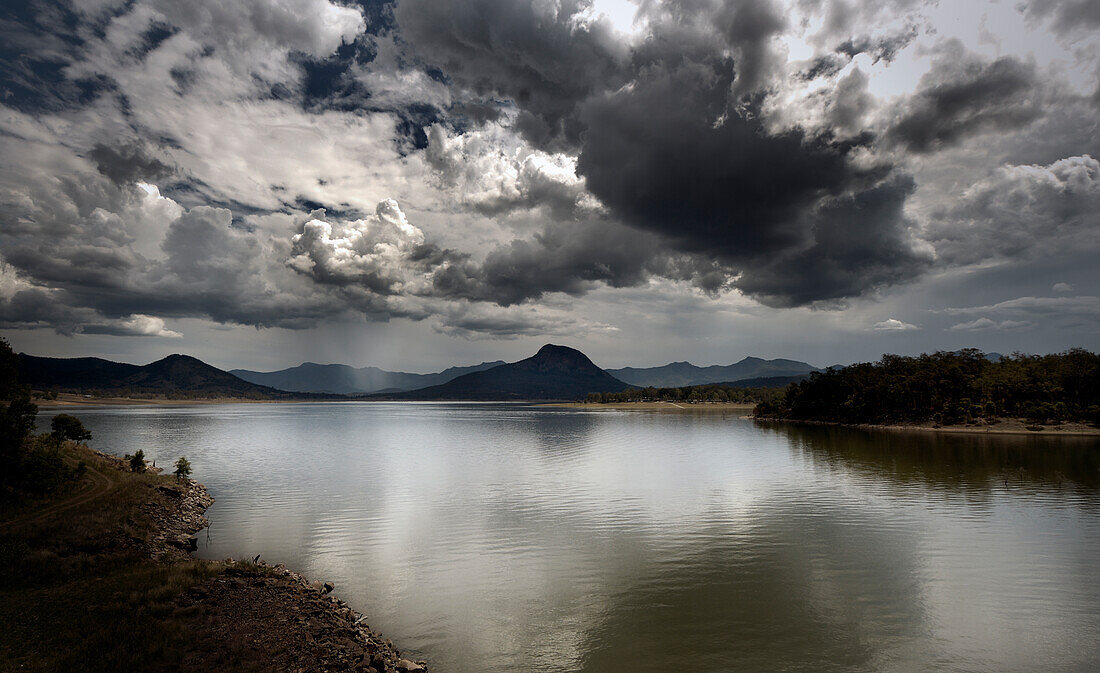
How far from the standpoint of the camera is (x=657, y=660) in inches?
802

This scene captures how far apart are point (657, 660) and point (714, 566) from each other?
43.4 ft

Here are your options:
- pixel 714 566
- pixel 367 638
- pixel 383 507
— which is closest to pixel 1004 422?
pixel 714 566

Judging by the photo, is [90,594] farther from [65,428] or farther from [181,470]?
[65,428]

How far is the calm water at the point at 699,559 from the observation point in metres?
21.6

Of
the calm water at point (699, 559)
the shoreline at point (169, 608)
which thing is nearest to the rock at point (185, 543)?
the shoreline at point (169, 608)

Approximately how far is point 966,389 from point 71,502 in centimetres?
19610

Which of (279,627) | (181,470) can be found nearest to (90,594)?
(279,627)

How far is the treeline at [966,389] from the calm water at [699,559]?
83558 millimetres

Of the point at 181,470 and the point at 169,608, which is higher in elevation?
the point at 169,608

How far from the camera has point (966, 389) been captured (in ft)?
504

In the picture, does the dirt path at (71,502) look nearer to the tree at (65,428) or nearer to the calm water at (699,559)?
the tree at (65,428)

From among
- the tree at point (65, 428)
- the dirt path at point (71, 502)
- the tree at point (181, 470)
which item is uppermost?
the tree at point (65, 428)

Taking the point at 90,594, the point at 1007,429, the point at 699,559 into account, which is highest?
the point at 90,594

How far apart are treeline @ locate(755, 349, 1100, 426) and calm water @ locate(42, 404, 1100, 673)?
274 ft
